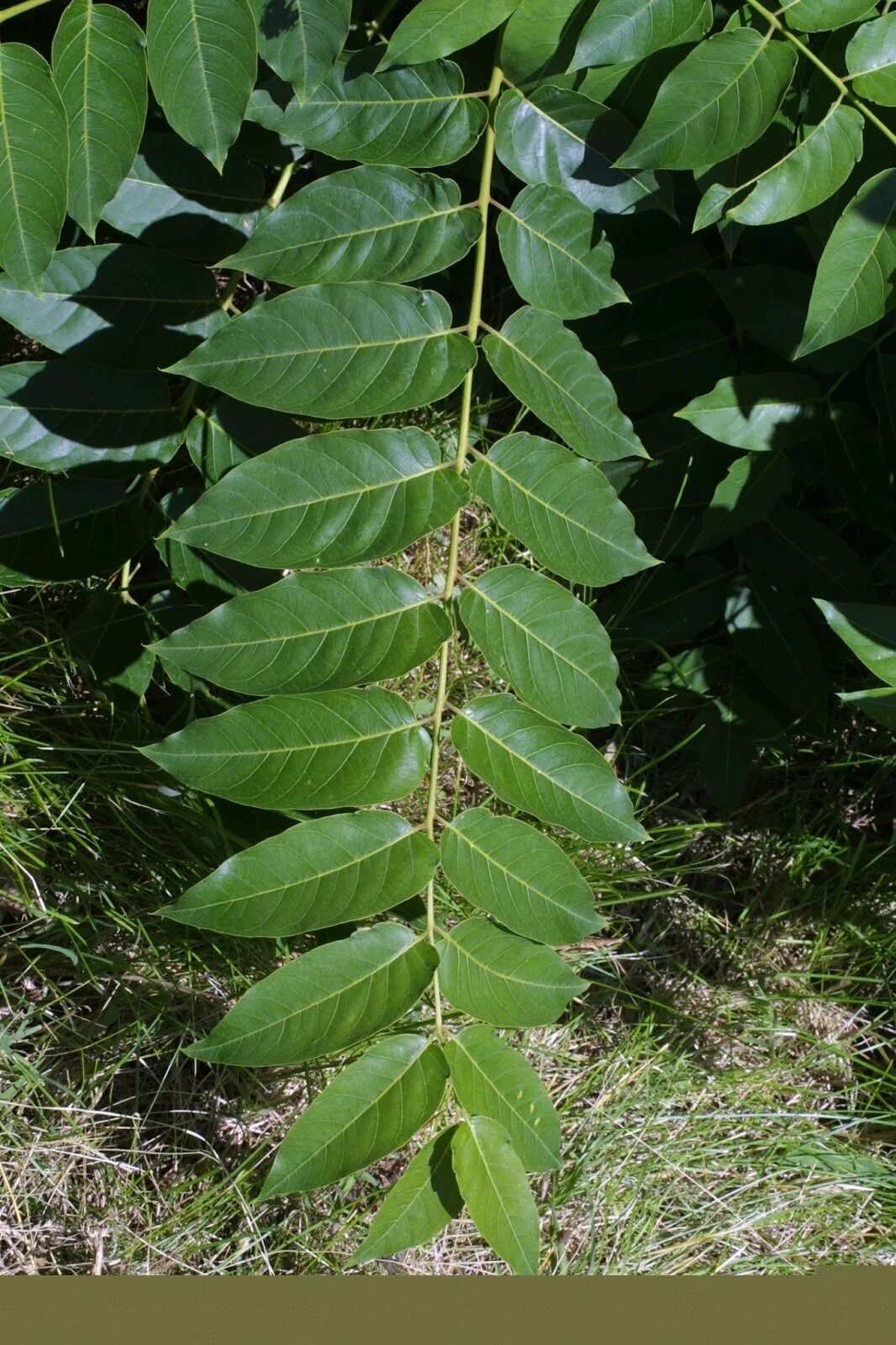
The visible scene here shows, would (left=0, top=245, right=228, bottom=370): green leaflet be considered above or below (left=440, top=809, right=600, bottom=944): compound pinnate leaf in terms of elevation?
above

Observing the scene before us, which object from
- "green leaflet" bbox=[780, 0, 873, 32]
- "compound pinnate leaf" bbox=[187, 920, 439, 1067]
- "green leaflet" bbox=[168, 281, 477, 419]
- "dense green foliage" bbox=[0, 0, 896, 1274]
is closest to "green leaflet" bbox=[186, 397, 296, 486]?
"dense green foliage" bbox=[0, 0, 896, 1274]

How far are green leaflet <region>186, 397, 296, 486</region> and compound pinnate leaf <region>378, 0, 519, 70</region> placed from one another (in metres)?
0.48

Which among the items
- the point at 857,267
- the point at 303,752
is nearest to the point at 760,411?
the point at 857,267

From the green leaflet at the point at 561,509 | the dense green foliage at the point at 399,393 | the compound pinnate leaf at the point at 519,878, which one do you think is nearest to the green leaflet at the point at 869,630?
the dense green foliage at the point at 399,393

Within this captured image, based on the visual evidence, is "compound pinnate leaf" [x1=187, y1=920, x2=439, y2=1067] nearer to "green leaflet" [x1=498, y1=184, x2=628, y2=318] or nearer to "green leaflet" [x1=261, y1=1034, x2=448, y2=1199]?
"green leaflet" [x1=261, y1=1034, x2=448, y2=1199]

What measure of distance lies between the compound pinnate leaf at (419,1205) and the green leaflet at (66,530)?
896 millimetres

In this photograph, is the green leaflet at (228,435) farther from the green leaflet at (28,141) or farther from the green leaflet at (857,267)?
the green leaflet at (857,267)

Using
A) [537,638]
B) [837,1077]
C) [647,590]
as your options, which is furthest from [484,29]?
[837,1077]

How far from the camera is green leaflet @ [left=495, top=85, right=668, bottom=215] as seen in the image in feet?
4.46

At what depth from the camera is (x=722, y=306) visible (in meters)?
1.83

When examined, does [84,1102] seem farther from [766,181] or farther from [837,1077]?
[766,181]

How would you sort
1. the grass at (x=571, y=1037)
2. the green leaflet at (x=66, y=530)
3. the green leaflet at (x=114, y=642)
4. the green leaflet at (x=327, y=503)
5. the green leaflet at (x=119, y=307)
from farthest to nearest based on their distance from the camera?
the grass at (x=571, y=1037)
the green leaflet at (x=114, y=642)
the green leaflet at (x=66, y=530)
the green leaflet at (x=119, y=307)
the green leaflet at (x=327, y=503)

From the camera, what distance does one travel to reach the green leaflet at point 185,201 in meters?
1.51

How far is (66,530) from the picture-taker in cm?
164
